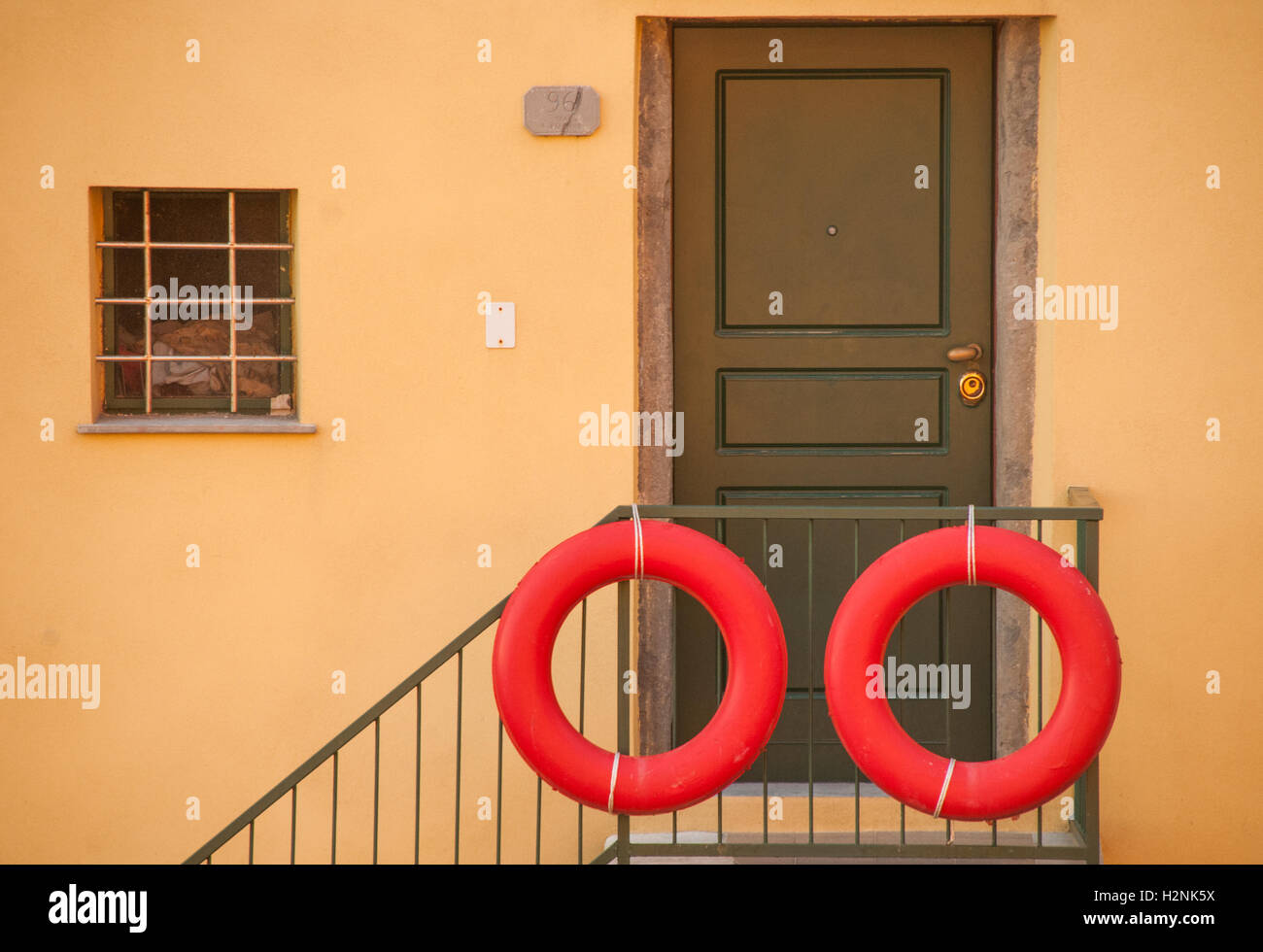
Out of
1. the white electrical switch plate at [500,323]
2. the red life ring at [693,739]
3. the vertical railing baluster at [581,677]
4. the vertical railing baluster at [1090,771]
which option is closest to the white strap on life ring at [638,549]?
the red life ring at [693,739]

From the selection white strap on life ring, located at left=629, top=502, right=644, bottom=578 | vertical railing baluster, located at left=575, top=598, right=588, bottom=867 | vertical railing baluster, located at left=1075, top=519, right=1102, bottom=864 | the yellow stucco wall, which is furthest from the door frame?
white strap on life ring, located at left=629, top=502, right=644, bottom=578

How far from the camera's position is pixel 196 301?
3.58m

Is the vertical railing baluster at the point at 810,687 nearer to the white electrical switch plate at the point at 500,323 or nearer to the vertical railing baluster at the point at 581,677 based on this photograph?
the vertical railing baluster at the point at 581,677

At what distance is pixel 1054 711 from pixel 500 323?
189cm

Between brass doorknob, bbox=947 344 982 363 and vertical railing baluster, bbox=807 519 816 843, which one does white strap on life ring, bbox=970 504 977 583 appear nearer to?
vertical railing baluster, bbox=807 519 816 843

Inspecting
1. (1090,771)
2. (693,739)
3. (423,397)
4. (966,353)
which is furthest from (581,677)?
(966,353)

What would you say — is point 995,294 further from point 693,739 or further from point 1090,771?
point 693,739

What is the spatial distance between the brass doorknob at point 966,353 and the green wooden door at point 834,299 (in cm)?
3

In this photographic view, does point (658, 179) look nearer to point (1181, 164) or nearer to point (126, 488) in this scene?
point (1181, 164)

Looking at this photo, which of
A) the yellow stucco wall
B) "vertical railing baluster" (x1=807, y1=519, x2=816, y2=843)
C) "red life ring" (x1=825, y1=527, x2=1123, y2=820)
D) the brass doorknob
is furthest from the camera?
the brass doorknob

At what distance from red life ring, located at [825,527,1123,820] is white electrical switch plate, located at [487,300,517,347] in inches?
52.6

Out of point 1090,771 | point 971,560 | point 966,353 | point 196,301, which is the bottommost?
point 1090,771

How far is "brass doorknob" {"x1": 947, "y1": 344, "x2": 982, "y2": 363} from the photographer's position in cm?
354

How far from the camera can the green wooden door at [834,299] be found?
3551mm
